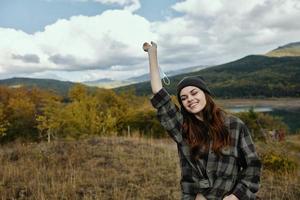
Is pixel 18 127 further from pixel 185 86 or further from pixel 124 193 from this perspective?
pixel 185 86

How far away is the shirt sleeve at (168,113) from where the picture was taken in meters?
2.45

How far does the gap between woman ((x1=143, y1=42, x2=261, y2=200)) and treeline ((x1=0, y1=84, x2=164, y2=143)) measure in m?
17.9

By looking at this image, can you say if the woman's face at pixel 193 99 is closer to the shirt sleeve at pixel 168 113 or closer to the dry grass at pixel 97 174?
the shirt sleeve at pixel 168 113

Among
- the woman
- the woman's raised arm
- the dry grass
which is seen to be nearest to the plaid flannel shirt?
the woman

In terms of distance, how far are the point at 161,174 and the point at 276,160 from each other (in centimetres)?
230

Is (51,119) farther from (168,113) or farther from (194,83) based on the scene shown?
(194,83)

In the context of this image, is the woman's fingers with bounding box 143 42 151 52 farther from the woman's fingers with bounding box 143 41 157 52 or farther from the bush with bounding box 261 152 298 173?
the bush with bounding box 261 152 298 173

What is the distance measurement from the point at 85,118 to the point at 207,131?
24.7m

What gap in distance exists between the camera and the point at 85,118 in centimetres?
2661

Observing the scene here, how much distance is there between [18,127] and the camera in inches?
1539

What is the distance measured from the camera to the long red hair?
229 cm

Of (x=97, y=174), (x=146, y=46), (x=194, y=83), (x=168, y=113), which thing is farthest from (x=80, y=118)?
(x=194, y=83)

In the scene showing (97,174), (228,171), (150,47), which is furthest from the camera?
(97,174)

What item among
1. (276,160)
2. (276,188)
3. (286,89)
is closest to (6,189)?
(276,188)
